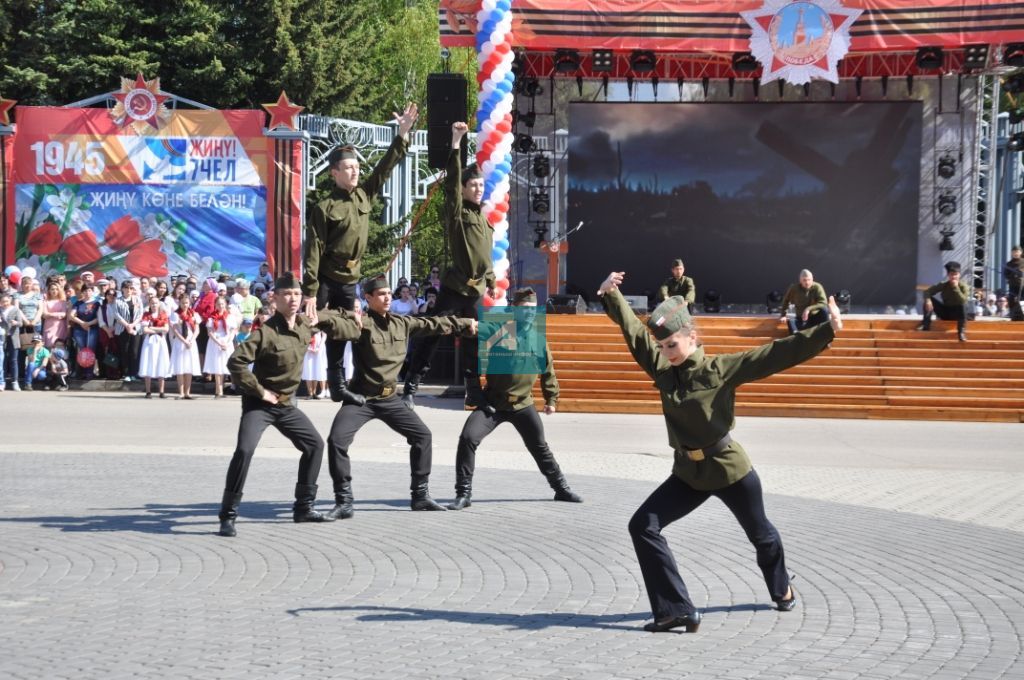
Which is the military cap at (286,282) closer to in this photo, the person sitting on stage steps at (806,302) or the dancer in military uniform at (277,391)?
the dancer in military uniform at (277,391)

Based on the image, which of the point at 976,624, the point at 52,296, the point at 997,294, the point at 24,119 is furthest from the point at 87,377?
the point at 997,294

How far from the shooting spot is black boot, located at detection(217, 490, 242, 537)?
9117mm

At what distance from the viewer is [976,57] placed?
1034 inches

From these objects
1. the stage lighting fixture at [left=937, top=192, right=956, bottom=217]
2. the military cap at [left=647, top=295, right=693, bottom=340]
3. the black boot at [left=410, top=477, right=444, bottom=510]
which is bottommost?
the black boot at [left=410, top=477, right=444, bottom=510]

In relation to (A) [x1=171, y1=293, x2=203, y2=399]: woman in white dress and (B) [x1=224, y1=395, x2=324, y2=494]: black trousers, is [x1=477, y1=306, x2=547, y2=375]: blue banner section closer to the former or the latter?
(B) [x1=224, y1=395, x2=324, y2=494]: black trousers

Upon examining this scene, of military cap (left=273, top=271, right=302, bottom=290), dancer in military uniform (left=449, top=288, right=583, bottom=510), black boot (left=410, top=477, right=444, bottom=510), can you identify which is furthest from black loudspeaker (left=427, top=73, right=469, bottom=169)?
black boot (left=410, top=477, right=444, bottom=510)

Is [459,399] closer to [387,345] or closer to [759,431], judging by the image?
[759,431]

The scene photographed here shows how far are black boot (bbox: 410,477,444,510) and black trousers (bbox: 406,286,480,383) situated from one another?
945 mm

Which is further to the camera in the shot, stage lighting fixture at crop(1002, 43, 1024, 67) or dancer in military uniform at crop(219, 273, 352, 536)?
stage lighting fixture at crop(1002, 43, 1024, 67)

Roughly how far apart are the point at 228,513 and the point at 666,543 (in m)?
3.64

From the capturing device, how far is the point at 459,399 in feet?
67.7

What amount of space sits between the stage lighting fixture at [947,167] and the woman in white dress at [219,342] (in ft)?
52.6

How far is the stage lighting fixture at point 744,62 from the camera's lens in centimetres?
2733

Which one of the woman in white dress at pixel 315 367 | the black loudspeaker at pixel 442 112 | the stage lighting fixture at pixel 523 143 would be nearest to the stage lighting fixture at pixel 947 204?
the stage lighting fixture at pixel 523 143
